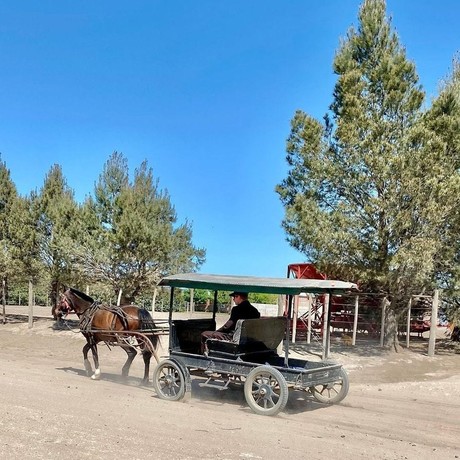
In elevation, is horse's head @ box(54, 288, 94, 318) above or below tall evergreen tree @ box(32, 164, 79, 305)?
below

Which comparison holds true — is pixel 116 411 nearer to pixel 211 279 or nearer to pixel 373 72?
pixel 211 279

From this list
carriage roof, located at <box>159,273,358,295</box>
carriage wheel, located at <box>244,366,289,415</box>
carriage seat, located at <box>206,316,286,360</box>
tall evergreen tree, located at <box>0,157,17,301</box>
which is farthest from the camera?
tall evergreen tree, located at <box>0,157,17,301</box>

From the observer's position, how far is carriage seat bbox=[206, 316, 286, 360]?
10.7 metres

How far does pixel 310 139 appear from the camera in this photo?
19.4 metres

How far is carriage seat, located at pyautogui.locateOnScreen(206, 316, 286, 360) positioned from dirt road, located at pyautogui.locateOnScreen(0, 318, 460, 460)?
0.94m

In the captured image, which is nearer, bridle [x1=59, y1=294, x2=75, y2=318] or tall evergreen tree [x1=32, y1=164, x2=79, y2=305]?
bridle [x1=59, y1=294, x2=75, y2=318]

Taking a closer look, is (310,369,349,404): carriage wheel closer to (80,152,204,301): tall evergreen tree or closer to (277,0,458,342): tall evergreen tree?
(277,0,458,342): tall evergreen tree

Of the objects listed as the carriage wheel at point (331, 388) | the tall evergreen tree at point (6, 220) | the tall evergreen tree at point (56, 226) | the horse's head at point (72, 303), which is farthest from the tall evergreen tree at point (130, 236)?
the carriage wheel at point (331, 388)

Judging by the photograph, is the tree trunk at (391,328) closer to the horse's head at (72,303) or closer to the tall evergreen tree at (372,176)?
the tall evergreen tree at (372,176)

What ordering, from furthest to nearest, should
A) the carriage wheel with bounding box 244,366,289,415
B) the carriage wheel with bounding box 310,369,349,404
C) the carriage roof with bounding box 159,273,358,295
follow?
the carriage wheel with bounding box 310,369,349,404
the carriage roof with bounding box 159,273,358,295
the carriage wheel with bounding box 244,366,289,415

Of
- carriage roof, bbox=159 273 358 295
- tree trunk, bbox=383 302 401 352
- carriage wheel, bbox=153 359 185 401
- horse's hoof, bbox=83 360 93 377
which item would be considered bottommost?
horse's hoof, bbox=83 360 93 377

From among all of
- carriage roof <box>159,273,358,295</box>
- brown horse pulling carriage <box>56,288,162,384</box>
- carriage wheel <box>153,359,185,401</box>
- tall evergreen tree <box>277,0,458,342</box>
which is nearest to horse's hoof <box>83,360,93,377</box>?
brown horse pulling carriage <box>56,288,162,384</box>

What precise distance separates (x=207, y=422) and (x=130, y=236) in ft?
47.2

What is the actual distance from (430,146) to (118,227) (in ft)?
37.9
